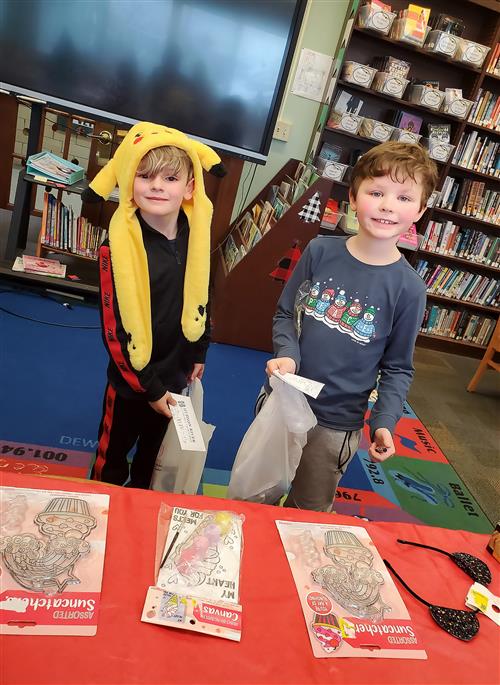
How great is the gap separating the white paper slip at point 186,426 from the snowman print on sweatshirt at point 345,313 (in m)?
0.43

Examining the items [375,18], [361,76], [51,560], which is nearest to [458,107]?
[361,76]

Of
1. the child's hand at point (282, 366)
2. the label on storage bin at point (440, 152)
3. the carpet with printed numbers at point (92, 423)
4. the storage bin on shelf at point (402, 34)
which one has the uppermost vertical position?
the storage bin on shelf at point (402, 34)

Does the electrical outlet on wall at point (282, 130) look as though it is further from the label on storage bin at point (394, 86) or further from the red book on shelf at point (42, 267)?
the red book on shelf at point (42, 267)

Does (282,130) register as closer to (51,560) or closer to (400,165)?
(400,165)

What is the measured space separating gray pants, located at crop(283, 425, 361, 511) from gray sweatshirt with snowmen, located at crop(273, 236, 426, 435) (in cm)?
4

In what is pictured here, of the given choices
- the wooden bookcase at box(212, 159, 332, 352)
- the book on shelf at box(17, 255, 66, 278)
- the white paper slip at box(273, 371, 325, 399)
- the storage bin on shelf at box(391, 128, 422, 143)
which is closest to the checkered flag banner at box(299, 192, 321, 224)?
the wooden bookcase at box(212, 159, 332, 352)

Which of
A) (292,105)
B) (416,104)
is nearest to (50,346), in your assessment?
(292,105)

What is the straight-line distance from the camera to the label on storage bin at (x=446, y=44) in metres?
3.41

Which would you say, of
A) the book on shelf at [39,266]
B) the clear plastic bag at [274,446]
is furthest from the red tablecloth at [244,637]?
the book on shelf at [39,266]

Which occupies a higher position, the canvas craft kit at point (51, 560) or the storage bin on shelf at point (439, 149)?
the storage bin on shelf at point (439, 149)

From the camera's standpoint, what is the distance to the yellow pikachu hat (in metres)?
1.20

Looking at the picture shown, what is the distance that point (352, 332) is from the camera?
4.31 ft

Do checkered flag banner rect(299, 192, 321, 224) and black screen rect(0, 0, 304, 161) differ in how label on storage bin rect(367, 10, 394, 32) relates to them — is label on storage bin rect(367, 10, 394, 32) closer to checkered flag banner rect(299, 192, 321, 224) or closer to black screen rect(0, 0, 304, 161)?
black screen rect(0, 0, 304, 161)

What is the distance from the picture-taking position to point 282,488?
1270mm
